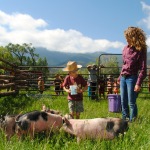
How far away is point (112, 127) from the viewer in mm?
3992

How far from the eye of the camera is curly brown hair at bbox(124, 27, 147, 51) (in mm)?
5383

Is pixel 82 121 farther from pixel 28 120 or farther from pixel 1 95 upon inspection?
pixel 1 95

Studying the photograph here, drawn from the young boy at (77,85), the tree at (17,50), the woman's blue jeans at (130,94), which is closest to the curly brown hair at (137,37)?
the woman's blue jeans at (130,94)

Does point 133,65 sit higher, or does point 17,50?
point 17,50

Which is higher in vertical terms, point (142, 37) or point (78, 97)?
point (142, 37)

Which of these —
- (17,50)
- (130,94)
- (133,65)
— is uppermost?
(17,50)

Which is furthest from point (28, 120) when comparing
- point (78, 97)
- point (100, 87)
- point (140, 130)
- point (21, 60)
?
point (21, 60)

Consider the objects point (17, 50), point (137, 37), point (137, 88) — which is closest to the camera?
point (137, 88)

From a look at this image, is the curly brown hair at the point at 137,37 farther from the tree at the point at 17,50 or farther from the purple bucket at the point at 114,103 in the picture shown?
the tree at the point at 17,50

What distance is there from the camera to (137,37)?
5.40m

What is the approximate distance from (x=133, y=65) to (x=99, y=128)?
6.02ft

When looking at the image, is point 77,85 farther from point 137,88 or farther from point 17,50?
point 17,50

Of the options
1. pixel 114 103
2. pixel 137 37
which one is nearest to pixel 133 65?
pixel 137 37

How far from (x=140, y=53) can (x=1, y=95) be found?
6.08 m
